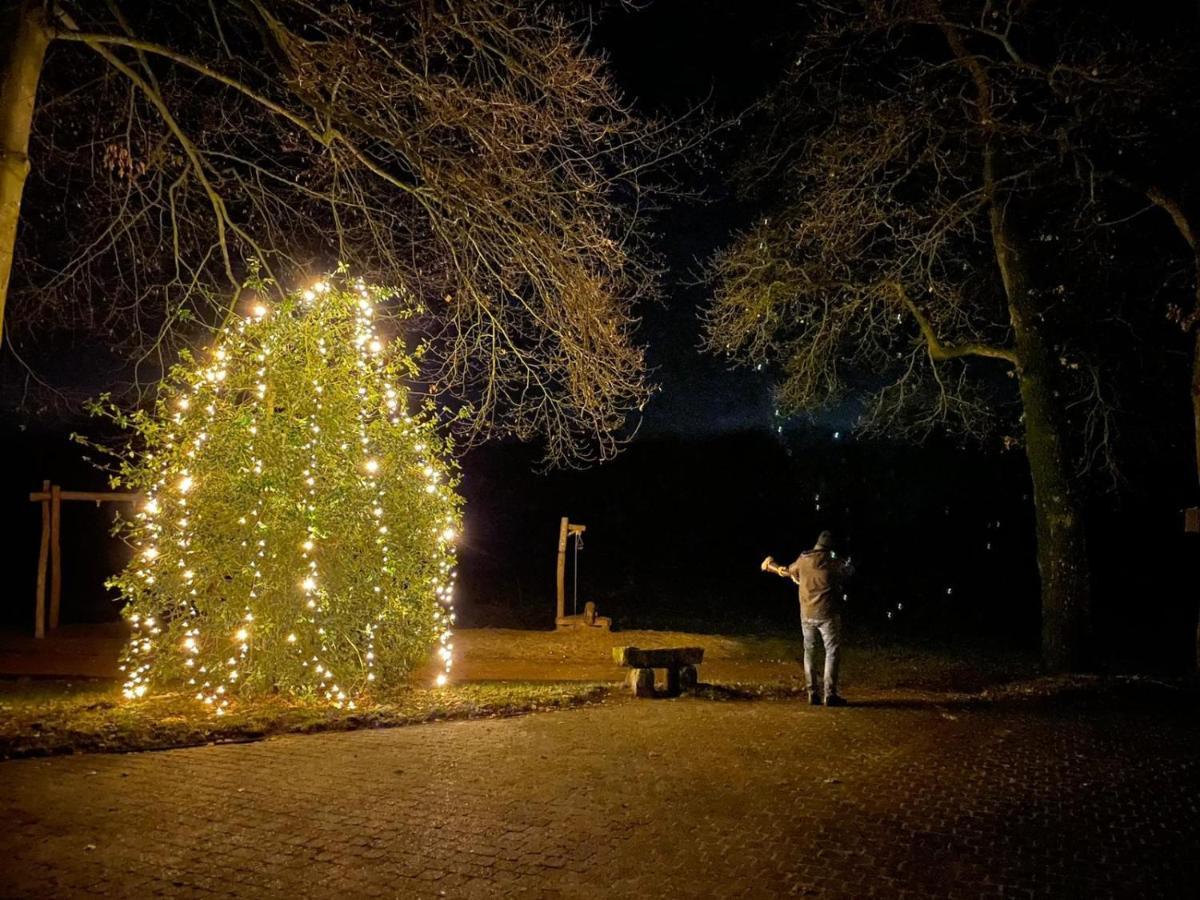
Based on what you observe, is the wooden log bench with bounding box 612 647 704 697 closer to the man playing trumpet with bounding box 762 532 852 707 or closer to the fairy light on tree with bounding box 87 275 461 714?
the man playing trumpet with bounding box 762 532 852 707

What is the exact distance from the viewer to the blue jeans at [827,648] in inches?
395

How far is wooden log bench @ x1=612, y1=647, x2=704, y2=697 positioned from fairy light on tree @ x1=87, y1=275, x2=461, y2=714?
2438 mm

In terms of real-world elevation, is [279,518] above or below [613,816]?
above

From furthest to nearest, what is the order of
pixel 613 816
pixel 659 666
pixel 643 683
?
pixel 659 666, pixel 643 683, pixel 613 816

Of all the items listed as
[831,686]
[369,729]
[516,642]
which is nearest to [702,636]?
[516,642]

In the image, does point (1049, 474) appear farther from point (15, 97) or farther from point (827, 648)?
point (15, 97)

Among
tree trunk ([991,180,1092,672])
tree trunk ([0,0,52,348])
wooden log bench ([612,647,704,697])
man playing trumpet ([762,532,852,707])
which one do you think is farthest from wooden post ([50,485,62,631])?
tree trunk ([991,180,1092,672])

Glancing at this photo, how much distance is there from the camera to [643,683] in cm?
1020

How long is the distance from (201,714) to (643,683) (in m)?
4.45

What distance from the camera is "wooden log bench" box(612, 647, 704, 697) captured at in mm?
10227

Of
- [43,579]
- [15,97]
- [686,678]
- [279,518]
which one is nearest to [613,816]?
[686,678]

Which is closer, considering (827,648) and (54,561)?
(827,648)

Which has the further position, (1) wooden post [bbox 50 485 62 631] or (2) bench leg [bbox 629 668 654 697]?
(1) wooden post [bbox 50 485 62 631]

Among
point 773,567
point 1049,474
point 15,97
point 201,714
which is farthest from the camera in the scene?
point 1049,474
